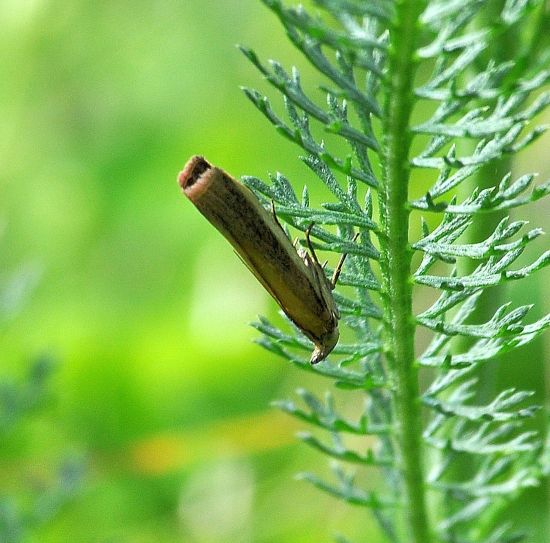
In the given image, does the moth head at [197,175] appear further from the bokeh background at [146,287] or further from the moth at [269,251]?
the bokeh background at [146,287]

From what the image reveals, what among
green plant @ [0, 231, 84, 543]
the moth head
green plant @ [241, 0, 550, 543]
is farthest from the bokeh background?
the moth head

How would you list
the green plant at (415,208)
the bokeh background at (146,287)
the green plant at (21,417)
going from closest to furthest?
1. the green plant at (415,208)
2. the green plant at (21,417)
3. the bokeh background at (146,287)

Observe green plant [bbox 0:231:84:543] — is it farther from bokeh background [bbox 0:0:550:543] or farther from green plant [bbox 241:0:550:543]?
green plant [bbox 241:0:550:543]

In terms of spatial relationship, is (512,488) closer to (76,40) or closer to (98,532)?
(98,532)

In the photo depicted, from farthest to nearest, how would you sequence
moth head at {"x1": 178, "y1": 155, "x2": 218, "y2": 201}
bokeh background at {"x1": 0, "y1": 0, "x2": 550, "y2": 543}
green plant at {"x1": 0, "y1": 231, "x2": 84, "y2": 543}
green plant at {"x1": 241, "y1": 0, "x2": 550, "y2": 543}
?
bokeh background at {"x1": 0, "y1": 0, "x2": 550, "y2": 543} < green plant at {"x1": 0, "y1": 231, "x2": 84, "y2": 543} < moth head at {"x1": 178, "y1": 155, "x2": 218, "y2": 201} < green plant at {"x1": 241, "y1": 0, "x2": 550, "y2": 543}

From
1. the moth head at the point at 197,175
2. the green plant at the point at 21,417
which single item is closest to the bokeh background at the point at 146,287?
the green plant at the point at 21,417

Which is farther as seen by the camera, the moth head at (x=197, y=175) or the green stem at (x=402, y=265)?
the moth head at (x=197, y=175)

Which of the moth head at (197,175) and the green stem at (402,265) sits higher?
the moth head at (197,175)

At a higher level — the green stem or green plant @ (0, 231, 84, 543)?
green plant @ (0, 231, 84, 543)

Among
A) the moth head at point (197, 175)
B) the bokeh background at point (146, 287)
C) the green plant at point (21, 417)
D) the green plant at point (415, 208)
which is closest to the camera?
the green plant at point (415, 208)
